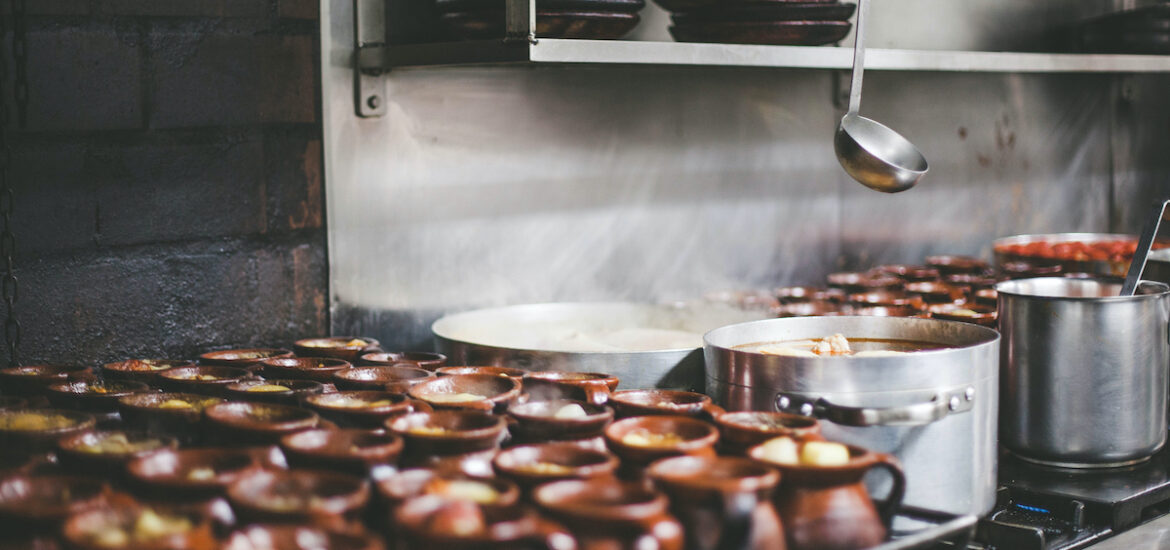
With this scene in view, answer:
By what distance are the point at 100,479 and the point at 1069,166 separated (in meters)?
3.56

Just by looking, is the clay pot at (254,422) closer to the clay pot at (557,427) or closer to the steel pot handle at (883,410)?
the clay pot at (557,427)

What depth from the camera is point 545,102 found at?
255 centimetres

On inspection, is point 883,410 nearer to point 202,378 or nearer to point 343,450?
point 343,450

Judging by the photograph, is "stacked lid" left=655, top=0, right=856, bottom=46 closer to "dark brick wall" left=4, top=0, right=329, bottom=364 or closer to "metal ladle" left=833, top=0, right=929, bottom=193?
"metal ladle" left=833, top=0, right=929, bottom=193

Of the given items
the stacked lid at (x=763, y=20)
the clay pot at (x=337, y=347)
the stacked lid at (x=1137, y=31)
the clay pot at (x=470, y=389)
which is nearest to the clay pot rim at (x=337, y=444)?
the clay pot at (x=470, y=389)

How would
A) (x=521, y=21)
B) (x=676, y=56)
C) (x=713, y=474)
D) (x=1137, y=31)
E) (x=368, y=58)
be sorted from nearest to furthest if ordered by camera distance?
(x=713, y=474) → (x=521, y=21) → (x=676, y=56) → (x=368, y=58) → (x=1137, y=31)

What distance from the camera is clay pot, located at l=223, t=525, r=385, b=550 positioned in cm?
104

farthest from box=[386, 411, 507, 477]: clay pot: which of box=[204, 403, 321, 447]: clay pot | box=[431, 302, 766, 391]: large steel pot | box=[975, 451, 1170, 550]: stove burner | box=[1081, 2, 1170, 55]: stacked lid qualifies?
box=[1081, 2, 1170, 55]: stacked lid

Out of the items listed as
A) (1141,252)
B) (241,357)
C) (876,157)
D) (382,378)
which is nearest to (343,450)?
(382,378)

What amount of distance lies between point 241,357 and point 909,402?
1116mm

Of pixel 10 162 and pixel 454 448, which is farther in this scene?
pixel 10 162

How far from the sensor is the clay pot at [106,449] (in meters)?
1.26

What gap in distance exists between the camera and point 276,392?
158cm

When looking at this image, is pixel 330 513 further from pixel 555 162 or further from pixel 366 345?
pixel 555 162
